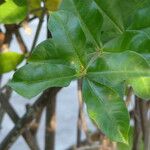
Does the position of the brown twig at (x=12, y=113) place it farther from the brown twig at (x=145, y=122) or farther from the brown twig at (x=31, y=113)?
the brown twig at (x=145, y=122)

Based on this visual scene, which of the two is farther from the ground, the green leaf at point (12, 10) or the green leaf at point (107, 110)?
the green leaf at point (12, 10)

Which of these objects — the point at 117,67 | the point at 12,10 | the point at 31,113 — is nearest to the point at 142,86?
the point at 117,67

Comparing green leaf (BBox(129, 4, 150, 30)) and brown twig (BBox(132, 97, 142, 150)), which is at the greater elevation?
green leaf (BBox(129, 4, 150, 30))

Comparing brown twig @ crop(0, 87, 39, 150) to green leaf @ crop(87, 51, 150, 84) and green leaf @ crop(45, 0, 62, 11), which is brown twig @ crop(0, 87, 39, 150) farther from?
green leaf @ crop(87, 51, 150, 84)

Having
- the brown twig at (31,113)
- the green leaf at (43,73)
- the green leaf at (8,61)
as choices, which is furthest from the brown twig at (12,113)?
the green leaf at (43,73)

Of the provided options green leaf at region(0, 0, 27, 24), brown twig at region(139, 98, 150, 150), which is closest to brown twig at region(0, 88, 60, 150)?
brown twig at region(139, 98, 150, 150)

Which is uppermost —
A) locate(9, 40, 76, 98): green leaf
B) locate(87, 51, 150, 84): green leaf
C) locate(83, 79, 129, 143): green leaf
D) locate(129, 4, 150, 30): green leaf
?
Answer: locate(129, 4, 150, 30): green leaf

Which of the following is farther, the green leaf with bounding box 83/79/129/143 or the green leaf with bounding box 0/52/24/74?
the green leaf with bounding box 0/52/24/74
